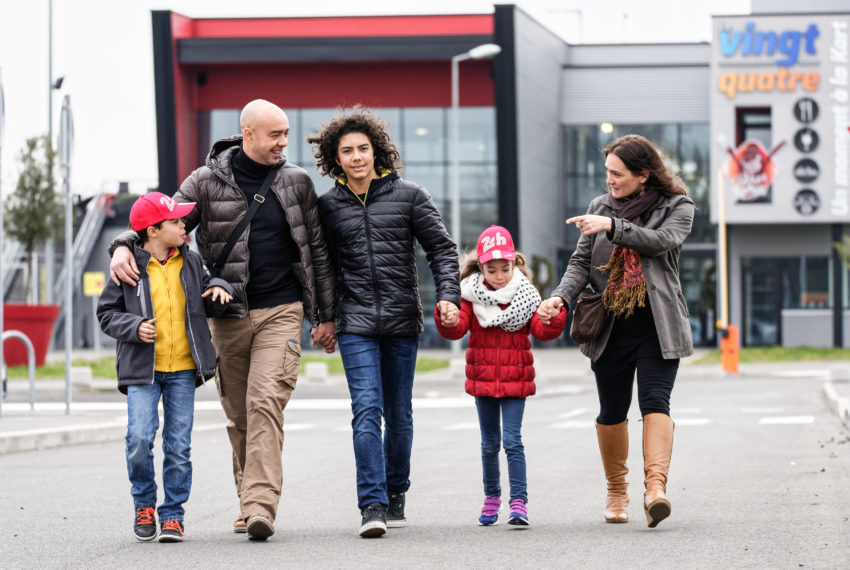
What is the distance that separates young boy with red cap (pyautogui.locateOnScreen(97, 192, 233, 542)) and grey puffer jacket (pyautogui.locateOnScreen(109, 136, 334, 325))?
13 cm

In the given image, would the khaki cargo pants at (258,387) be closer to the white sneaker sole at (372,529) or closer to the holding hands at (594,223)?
the white sneaker sole at (372,529)

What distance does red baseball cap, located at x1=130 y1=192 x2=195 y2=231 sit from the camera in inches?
267

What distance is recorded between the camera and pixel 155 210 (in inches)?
268

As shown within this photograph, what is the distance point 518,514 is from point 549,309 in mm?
1044

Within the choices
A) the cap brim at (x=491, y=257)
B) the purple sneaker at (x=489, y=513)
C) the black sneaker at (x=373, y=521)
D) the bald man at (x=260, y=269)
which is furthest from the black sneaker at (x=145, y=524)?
the cap brim at (x=491, y=257)

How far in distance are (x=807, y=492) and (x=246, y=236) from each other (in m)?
3.91

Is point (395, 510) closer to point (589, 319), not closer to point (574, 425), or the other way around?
point (589, 319)

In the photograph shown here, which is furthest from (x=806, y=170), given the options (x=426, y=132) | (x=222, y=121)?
(x=222, y=121)

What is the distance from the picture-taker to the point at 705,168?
47.2 metres

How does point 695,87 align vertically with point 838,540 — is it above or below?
above

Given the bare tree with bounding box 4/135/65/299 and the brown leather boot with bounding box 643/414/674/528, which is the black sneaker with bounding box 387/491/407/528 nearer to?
the brown leather boot with bounding box 643/414/674/528

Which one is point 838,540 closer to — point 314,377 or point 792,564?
point 792,564

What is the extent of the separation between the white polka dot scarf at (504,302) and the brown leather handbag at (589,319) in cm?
28

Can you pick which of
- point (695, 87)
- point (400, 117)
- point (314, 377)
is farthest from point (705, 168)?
point (314, 377)
